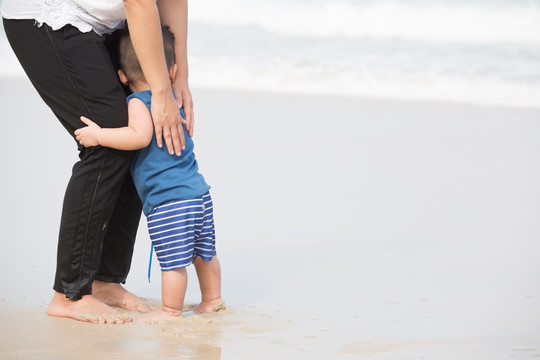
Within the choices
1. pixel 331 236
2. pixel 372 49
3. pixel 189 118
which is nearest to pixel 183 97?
pixel 189 118

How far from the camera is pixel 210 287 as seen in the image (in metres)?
2.92

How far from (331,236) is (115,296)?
1271 millimetres

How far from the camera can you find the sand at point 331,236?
2572mm

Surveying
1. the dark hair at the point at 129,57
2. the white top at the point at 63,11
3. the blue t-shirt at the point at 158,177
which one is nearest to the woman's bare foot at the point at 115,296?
the blue t-shirt at the point at 158,177

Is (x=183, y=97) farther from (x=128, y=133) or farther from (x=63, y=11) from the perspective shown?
(x=63, y=11)

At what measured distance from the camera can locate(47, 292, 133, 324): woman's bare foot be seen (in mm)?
2684

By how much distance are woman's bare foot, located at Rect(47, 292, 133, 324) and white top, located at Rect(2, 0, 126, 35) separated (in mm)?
922

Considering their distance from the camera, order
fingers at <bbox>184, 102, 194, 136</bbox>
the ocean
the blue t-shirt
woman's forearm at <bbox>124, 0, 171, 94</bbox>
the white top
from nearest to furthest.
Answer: woman's forearm at <bbox>124, 0, 171, 94</bbox>, the white top, the blue t-shirt, fingers at <bbox>184, 102, 194, 136</bbox>, the ocean

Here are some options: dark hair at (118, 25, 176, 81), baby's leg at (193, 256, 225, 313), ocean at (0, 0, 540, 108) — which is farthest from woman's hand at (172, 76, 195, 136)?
ocean at (0, 0, 540, 108)

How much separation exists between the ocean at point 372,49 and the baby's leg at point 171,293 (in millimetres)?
4826

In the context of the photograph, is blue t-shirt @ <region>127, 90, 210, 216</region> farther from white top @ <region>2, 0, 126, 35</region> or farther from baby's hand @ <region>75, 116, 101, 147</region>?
white top @ <region>2, 0, 126, 35</region>

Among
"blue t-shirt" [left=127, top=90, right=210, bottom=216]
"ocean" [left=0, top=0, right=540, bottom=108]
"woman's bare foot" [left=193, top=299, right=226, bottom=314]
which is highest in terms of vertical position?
"ocean" [left=0, top=0, right=540, bottom=108]

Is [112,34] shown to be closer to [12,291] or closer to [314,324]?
[12,291]

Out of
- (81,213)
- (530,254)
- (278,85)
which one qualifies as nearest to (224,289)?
(81,213)
